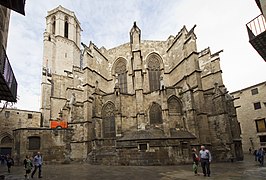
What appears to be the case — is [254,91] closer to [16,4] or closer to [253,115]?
[253,115]

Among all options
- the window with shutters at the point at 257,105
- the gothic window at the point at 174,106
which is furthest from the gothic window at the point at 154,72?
the window with shutters at the point at 257,105

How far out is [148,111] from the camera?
65.1ft

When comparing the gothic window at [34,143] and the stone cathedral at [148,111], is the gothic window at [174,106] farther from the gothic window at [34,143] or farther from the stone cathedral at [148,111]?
the gothic window at [34,143]

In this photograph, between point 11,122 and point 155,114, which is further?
point 11,122

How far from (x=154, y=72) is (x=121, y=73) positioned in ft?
15.8

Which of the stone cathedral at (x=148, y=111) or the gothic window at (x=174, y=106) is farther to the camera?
the gothic window at (x=174, y=106)

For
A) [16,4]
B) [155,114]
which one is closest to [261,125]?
[155,114]

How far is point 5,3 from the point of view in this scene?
5.93 m

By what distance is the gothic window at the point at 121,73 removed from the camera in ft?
84.0

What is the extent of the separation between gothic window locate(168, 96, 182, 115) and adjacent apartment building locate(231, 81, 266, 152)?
12.8 metres

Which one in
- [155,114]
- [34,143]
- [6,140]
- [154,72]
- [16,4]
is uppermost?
[154,72]

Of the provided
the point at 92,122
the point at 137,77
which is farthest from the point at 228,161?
the point at 92,122

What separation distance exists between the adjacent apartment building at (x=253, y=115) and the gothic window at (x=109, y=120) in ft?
61.1

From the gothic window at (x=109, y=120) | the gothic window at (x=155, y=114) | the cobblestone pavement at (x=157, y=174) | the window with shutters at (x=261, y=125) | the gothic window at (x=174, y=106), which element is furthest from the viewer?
the window with shutters at (x=261, y=125)
